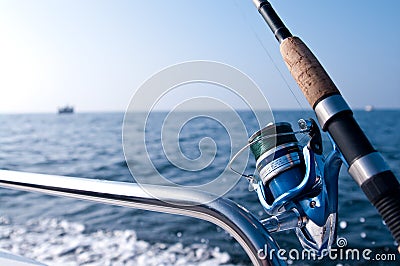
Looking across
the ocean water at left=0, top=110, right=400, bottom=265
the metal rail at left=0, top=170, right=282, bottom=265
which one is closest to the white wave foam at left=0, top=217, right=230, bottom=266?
the ocean water at left=0, top=110, right=400, bottom=265

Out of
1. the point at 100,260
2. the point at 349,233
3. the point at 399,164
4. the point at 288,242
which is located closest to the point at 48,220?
the point at 100,260

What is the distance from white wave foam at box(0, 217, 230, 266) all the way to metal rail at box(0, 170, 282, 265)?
7.01ft

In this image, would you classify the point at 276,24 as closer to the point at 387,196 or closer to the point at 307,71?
the point at 307,71

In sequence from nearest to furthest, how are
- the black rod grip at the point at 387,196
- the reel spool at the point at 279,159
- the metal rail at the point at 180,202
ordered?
the black rod grip at the point at 387,196
the metal rail at the point at 180,202
the reel spool at the point at 279,159

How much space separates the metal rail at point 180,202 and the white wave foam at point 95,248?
2137 mm

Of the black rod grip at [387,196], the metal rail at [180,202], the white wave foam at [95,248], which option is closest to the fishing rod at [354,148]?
the black rod grip at [387,196]

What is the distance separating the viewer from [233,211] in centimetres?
62

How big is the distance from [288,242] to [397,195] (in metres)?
2.80

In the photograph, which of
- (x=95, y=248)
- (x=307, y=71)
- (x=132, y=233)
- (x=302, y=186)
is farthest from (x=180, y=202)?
(x=132, y=233)

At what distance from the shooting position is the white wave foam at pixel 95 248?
9.68 feet

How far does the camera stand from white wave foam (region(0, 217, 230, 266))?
2.95m

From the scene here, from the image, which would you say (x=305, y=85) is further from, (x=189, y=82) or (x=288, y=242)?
(x=288, y=242)

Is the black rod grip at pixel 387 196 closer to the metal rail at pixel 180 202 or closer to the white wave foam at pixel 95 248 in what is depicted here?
the metal rail at pixel 180 202

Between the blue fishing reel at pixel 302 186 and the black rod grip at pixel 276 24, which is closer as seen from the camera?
the blue fishing reel at pixel 302 186
